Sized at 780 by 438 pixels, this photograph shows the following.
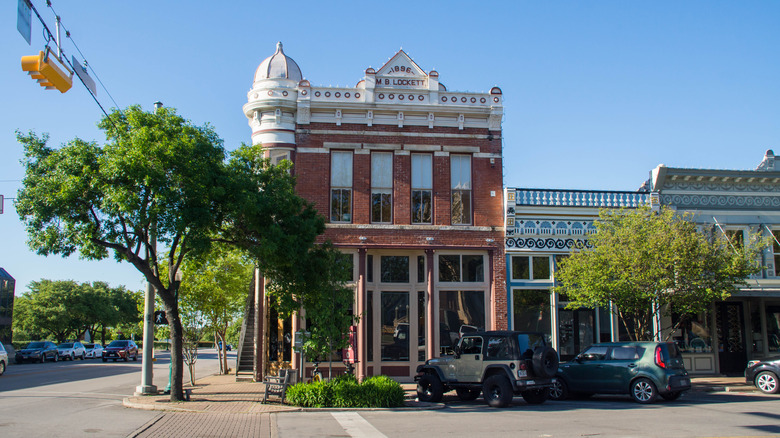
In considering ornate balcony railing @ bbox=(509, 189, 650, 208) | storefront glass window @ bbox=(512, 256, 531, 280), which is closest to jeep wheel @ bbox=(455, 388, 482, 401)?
storefront glass window @ bbox=(512, 256, 531, 280)

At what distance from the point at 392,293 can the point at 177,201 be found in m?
→ 8.90

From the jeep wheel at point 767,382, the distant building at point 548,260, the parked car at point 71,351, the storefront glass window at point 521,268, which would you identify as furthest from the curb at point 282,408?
the parked car at point 71,351

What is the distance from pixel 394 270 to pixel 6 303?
43.5m

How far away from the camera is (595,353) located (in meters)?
16.5

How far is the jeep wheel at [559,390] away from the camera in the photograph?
55.0 feet

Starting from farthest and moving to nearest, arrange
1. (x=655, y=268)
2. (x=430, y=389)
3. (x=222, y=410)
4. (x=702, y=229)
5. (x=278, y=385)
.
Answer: (x=702, y=229)
(x=655, y=268)
(x=430, y=389)
(x=278, y=385)
(x=222, y=410)

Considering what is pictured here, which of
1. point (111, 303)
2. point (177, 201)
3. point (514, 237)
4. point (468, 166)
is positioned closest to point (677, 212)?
point (514, 237)

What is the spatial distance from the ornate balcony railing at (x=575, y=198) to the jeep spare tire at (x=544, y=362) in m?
7.35

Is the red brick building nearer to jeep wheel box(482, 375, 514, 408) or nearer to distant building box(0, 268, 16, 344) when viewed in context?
jeep wheel box(482, 375, 514, 408)

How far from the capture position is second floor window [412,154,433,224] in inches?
834

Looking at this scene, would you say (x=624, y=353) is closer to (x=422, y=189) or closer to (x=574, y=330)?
(x=574, y=330)

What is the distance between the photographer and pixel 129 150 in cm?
1365

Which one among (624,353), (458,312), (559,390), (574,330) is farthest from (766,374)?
(458,312)

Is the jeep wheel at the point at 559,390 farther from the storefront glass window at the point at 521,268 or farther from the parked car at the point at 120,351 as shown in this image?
the parked car at the point at 120,351
